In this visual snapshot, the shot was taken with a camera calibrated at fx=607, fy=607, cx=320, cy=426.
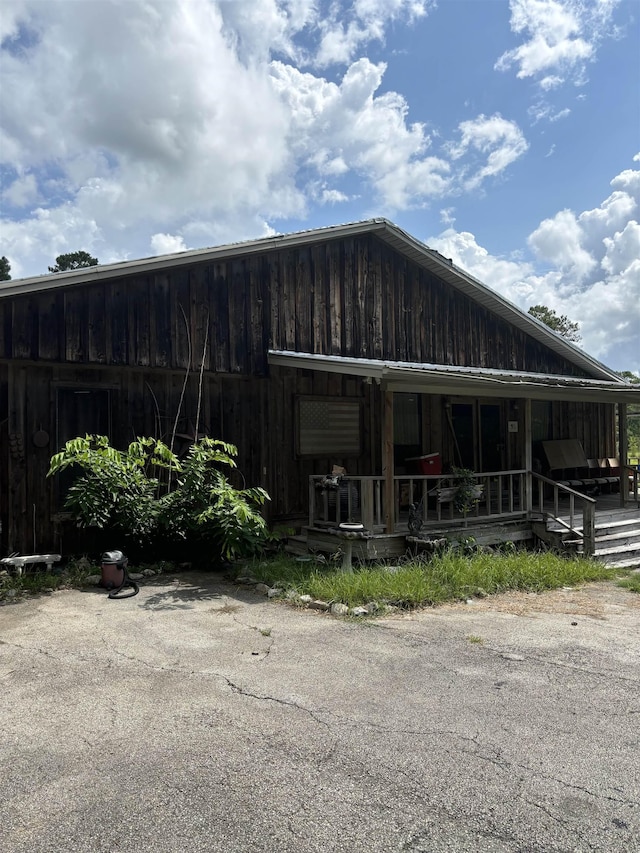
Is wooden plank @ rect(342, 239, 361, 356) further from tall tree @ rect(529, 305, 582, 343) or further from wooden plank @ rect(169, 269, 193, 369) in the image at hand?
tall tree @ rect(529, 305, 582, 343)

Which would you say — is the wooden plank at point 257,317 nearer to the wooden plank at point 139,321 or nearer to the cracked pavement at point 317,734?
the wooden plank at point 139,321

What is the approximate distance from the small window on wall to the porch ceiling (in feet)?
3.59

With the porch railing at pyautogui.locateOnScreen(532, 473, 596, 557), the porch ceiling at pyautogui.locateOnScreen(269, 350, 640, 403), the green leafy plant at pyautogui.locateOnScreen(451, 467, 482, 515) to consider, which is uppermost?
the porch ceiling at pyautogui.locateOnScreen(269, 350, 640, 403)

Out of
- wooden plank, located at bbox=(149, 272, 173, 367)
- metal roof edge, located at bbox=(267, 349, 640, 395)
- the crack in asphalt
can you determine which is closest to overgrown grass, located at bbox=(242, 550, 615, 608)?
the crack in asphalt

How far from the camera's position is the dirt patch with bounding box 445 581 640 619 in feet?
21.7

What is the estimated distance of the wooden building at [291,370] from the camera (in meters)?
8.06

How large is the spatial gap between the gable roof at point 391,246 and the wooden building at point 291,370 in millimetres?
35

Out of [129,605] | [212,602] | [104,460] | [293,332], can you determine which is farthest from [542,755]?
[293,332]

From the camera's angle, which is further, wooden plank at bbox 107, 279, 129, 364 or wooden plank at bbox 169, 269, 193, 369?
wooden plank at bbox 169, 269, 193, 369

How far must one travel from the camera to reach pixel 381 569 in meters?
7.61

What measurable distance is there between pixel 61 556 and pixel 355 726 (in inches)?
227

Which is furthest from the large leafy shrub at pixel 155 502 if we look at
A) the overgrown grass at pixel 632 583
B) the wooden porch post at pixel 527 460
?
the overgrown grass at pixel 632 583

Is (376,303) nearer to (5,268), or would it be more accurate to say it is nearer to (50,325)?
(50,325)

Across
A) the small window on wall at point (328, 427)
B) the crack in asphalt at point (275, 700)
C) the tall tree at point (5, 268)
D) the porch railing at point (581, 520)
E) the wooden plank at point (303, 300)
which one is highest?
the tall tree at point (5, 268)
